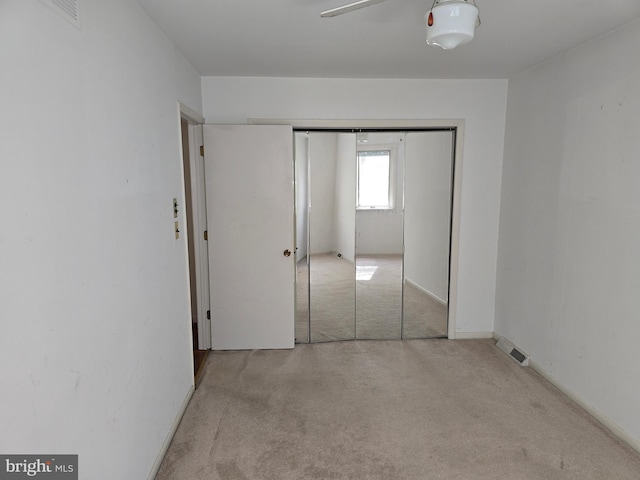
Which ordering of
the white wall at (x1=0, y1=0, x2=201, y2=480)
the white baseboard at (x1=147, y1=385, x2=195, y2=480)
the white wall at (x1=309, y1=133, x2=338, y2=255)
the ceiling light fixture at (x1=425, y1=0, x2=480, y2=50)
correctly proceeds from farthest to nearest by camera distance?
the white wall at (x1=309, y1=133, x2=338, y2=255), the white baseboard at (x1=147, y1=385, x2=195, y2=480), the ceiling light fixture at (x1=425, y1=0, x2=480, y2=50), the white wall at (x1=0, y1=0, x2=201, y2=480)

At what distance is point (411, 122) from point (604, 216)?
5.62 feet

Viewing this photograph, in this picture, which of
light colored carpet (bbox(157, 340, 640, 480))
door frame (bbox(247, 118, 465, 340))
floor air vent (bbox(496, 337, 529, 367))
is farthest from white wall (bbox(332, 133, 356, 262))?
floor air vent (bbox(496, 337, 529, 367))

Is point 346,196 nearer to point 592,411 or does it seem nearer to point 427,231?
point 427,231

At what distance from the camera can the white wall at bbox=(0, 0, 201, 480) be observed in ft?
3.43

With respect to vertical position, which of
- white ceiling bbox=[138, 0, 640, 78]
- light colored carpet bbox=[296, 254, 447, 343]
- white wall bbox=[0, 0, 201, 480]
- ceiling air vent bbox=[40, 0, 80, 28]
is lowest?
light colored carpet bbox=[296, 254, 447, 343]

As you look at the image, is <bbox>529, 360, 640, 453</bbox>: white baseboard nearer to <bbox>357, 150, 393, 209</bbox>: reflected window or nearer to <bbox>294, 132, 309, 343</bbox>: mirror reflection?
<bbox>357, 150, 393, 209</bbox>: reflected window

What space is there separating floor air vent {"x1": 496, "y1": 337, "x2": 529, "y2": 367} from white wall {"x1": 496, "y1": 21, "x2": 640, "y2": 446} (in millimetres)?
75

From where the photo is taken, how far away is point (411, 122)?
349 cm

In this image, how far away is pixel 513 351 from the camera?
3361mm

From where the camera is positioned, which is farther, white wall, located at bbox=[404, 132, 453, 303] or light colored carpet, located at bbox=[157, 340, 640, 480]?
white wall, located at bbox=[404, 132, 453, 303]

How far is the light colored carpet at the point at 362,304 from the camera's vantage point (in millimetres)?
3658

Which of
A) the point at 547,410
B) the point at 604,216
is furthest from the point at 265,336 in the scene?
the point at 604,216

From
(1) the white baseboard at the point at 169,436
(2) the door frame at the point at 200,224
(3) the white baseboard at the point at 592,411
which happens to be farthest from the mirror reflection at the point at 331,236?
(3) the white baseboard at the point at 592,411

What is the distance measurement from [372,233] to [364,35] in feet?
5.79
